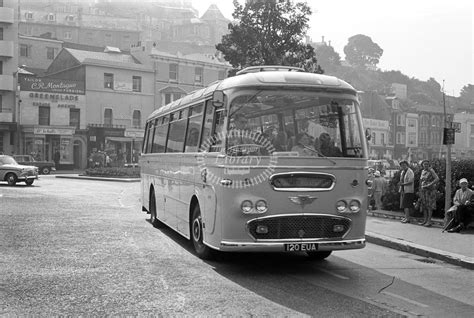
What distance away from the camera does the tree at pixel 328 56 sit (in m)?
110

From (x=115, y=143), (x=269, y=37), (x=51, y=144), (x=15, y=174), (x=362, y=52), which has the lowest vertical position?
(x=15, y=174)

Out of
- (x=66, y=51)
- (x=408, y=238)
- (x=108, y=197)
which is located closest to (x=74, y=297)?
(x=408, y=238)

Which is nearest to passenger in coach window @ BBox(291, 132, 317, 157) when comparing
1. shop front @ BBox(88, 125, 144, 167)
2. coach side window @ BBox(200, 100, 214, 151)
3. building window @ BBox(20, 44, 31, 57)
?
coach side window @ BBox(200, 100, 214, 151)

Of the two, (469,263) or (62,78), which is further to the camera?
(62,78)

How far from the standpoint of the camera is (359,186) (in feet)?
28.5

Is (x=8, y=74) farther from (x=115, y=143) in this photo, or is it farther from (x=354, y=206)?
(x=354, y=206)

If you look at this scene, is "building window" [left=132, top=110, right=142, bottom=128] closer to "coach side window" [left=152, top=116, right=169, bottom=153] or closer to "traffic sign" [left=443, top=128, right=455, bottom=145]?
"coach side window" [left=152, top=116, right=169, bottom=153]

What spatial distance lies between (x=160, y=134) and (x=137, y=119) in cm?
4550

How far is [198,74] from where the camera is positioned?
206 feet

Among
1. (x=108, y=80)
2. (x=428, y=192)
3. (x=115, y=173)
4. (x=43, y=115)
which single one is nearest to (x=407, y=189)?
(x=428, y=192)

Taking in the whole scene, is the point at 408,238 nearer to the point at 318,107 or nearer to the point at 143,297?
the point at 318,107

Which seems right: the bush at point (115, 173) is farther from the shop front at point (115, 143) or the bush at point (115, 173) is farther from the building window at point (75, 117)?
the building window at point (75, 117)

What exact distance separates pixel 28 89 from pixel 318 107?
47.2 metres

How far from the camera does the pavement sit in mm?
10336
